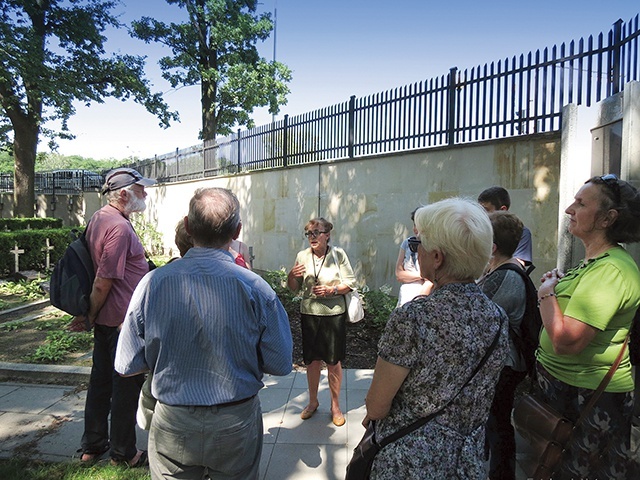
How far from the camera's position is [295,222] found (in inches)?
392

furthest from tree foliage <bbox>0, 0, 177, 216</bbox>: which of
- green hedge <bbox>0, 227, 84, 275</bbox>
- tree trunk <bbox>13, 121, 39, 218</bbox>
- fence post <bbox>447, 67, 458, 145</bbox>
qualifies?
fence post <bbox>447, 67, 458, 145</bbox>

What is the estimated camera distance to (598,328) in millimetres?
2008

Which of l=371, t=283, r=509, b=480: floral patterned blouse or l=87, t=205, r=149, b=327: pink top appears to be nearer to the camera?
l=371, t=283, r=509, b=480: floral patterned blouse

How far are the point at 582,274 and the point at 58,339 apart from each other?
20.9ft

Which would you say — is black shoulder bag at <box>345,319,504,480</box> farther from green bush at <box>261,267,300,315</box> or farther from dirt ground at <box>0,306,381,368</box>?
green bush at <box>261,267,300,315</box>

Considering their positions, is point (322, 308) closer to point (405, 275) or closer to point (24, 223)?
point (405, 275)

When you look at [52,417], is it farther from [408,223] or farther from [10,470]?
[408,223]

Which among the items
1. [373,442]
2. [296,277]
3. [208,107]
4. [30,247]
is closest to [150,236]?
[30,247]

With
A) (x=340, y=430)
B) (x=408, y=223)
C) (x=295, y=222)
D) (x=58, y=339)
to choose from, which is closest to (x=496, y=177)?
(x=408, y=223)

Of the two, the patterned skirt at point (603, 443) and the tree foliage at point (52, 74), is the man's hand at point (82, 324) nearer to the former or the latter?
the patterned skirt at point (603, 443)

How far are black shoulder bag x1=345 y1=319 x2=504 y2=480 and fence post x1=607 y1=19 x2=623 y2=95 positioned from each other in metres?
4.64

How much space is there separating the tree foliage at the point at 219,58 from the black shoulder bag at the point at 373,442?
20196 mm

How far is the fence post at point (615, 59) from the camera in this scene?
5.03 m

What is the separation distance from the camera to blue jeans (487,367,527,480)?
9.09 ft
